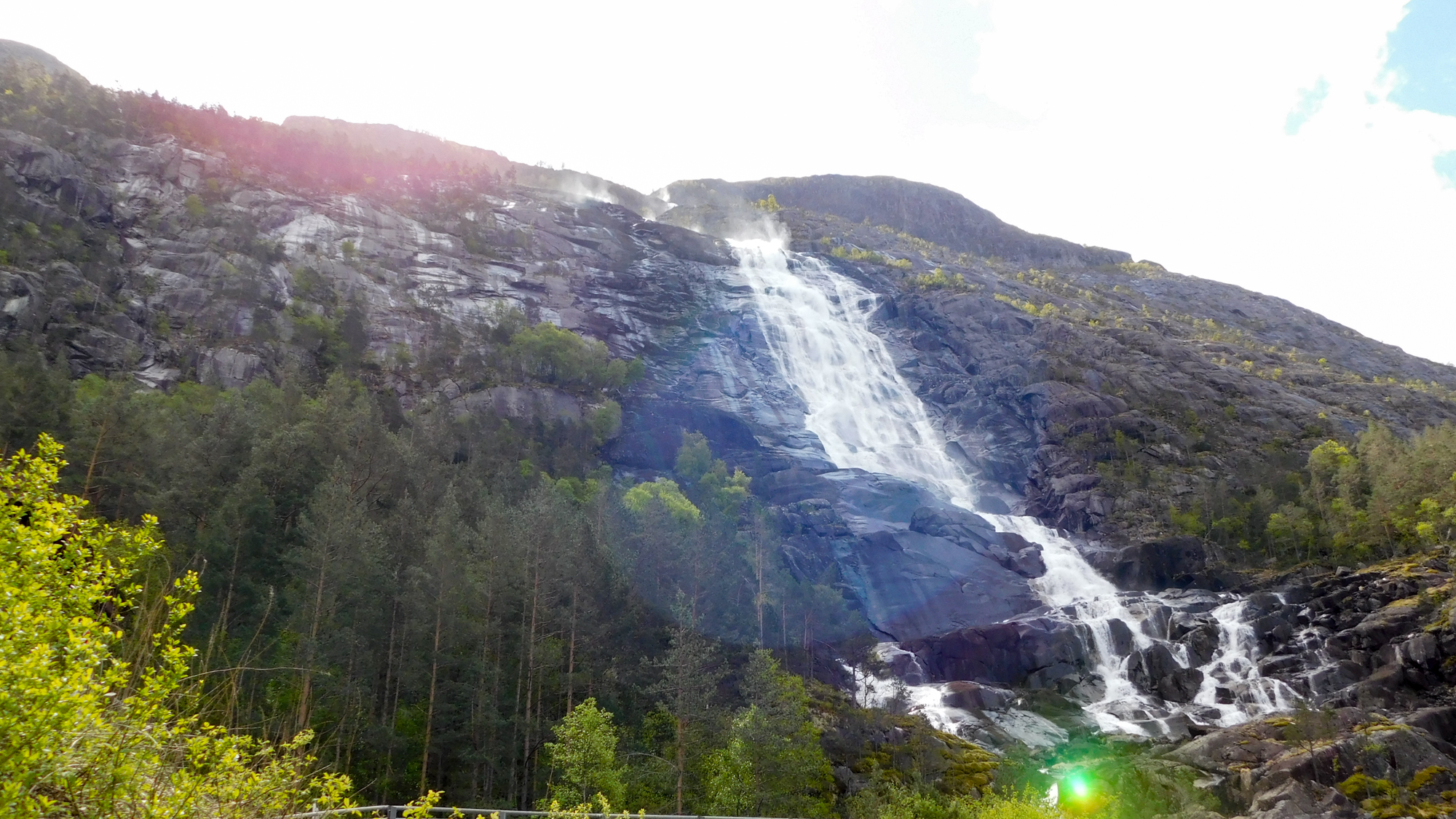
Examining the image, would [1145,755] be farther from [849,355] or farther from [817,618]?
[849,355]

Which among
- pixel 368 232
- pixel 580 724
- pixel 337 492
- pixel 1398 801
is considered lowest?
pixel 1398 801

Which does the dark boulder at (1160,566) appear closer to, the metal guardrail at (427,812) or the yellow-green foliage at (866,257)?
the metal guardrail at (427,812)

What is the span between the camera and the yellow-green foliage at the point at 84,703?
718cm

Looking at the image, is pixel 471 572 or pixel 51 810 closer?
pixel 51 810

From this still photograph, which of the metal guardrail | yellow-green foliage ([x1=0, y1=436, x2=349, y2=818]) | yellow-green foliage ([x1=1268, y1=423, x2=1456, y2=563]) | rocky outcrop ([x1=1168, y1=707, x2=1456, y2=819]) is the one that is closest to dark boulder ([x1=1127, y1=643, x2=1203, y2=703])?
rocky outcrop ([x1=1168, y1=707, x2=1456, y2=819])

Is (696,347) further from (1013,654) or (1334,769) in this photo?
(1334,769)

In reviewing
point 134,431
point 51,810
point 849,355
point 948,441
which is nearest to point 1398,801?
point 51,810

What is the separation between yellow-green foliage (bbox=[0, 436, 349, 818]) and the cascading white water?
52.9 m

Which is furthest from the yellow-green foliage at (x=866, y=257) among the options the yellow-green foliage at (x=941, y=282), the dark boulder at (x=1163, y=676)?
the dark boulder at (x=1163, y=676)

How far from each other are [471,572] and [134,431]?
17.8 metres

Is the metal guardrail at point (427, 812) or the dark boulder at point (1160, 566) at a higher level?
the dark boulder at point (1160, 566)

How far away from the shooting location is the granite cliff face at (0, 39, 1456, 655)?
74062 mm

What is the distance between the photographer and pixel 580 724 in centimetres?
3212

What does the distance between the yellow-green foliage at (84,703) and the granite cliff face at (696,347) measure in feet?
201
